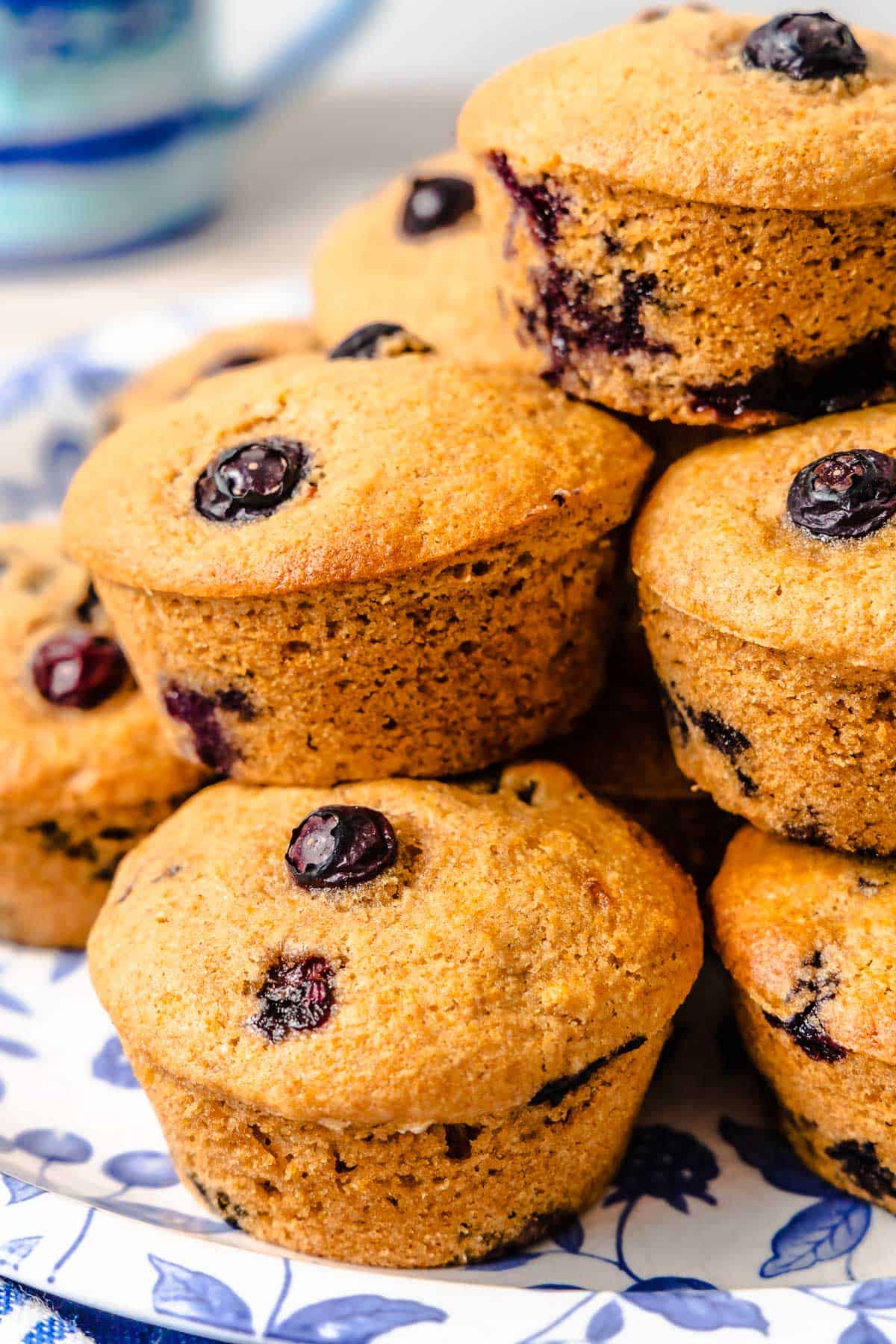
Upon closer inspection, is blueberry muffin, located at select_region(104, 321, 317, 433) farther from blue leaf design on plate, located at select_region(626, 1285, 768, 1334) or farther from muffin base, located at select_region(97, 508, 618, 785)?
blue leaf design on plate, located at select_region(626, 1285, 768, 1334)

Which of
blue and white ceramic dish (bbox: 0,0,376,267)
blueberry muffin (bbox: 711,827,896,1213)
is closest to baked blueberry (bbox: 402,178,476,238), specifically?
blueberry muffin (bbox: 711,827,896,1213)

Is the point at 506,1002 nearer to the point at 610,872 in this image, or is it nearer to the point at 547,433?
the point at 610,872

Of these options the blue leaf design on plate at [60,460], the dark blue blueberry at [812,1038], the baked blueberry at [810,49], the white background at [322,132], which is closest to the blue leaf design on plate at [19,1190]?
the dark blue blueberry at [812,1038]

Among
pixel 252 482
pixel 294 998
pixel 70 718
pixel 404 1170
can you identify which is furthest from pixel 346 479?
pixel 404 1170

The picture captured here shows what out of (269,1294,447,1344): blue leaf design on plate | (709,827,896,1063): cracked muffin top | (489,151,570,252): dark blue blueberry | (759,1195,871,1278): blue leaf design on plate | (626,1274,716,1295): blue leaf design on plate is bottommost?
(759,1195,871,1278): blue leaf design on plate

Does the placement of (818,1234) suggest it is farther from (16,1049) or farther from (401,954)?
(16,1049)

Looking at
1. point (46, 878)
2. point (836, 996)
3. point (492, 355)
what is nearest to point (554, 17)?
point (492, 355)
